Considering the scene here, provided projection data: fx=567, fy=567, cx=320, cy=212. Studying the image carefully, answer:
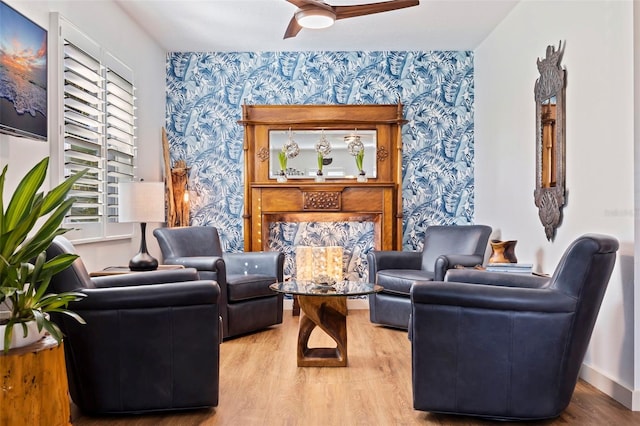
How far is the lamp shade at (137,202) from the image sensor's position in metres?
3.83

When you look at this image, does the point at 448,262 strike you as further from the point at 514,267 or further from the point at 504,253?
the point at 514,267

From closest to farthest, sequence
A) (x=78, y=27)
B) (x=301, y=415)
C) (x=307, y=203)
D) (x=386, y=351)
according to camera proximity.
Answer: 1. (x=301, y=415)
2. (x=78, y=27)
3. (x=386, y=351)
4. (x=307, y=203)

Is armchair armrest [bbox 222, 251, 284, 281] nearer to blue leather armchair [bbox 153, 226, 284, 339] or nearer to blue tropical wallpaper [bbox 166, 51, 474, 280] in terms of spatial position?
blue leather armchair [bbox 153, 226, 284, 339]

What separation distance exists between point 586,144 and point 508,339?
1.60 m

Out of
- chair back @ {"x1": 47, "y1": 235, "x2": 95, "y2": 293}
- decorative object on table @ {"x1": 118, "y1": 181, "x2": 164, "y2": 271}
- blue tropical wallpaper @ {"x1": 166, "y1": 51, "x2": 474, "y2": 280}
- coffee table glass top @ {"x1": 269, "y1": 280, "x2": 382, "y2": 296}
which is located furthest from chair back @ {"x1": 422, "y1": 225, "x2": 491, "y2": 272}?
chair back @ {"x1": 47, "y1": 235, "x2": 95, "y2": 293}

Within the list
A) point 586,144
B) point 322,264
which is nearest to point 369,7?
point 586,144

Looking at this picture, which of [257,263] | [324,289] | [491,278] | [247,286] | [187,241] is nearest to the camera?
[491,278]

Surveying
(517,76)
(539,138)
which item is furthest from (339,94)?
(539,138)

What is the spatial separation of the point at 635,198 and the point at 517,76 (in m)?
2.10

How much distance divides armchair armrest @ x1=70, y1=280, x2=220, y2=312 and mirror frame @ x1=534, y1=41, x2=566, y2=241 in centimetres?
250

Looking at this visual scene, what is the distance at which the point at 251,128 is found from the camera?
602 cm

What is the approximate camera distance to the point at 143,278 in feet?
11.0

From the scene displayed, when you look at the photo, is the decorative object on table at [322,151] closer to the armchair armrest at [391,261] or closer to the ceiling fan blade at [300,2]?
the armchair armrest at [391,261]

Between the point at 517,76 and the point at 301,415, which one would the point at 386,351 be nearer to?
the point at 301,415
